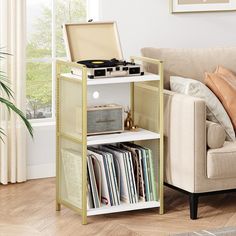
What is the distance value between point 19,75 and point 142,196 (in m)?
1.19

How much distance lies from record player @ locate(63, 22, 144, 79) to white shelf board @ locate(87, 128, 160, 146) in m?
0.35

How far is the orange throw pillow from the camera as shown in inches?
189

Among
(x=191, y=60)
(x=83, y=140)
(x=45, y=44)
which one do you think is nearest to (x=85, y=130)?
(x=83, y=140)

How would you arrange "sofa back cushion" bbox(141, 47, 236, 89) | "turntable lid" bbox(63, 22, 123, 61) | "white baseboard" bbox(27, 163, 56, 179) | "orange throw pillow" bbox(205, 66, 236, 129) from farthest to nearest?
"white baseboard" bbox(27, 163, 56, 179) < "sofa back cushion" bbox(141, 47, 236, 89) < "orange throw pillow" bbox(205, 66, 236, 129) < "turntable lid" bbox(63, 22, 123, 61)

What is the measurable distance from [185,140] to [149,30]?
126 centimetres

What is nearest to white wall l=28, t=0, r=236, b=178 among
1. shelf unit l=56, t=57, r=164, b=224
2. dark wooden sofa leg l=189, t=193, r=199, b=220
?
shelf unit l=56, t=57, r=164, b=224

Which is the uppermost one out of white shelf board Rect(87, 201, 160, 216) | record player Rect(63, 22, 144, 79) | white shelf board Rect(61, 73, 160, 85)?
record player Rect(63, 22, 144, 79)

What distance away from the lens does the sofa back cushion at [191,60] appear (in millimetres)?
5043

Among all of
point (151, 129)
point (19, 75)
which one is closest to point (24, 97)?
point (19, 75)

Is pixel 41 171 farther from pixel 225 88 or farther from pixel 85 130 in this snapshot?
pixel 225 88

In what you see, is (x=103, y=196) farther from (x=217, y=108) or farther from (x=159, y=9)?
(x=159, y=9)

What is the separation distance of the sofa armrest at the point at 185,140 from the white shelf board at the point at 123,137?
121 millimetres

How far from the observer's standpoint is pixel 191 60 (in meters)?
5.10

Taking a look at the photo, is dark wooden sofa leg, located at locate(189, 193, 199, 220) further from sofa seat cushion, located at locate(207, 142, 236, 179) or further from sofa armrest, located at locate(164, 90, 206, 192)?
sofa seat cushion, located at locate(207, 142, 236, 179)
